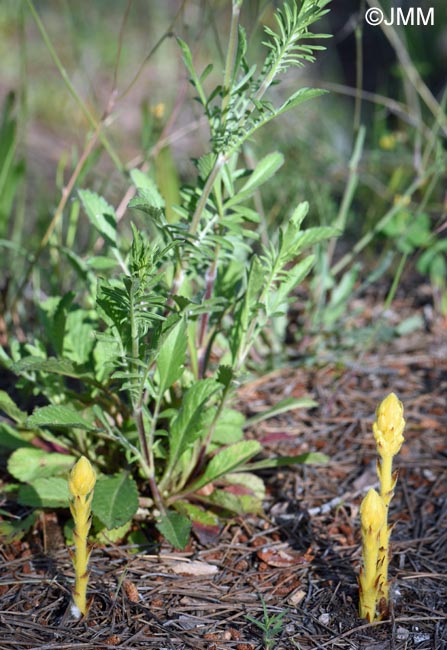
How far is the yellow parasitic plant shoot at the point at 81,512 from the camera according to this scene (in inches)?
46.6

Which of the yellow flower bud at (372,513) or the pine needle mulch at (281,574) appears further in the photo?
the pine needle mulch at (281,574)

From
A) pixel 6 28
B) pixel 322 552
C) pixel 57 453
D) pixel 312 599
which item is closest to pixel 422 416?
pixel 322 552

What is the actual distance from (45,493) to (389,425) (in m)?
0.78

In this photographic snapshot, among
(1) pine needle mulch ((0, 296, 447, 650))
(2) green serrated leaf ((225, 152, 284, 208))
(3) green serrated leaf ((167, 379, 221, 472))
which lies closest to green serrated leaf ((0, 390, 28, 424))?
(1) pine needle mulch ((0, 296, 447, 650))

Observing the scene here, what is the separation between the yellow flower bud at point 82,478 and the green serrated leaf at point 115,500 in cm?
21

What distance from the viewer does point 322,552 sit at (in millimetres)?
1566

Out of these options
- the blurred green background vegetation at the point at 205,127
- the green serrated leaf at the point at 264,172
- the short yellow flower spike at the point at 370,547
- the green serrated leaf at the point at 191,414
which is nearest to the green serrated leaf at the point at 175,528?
the green serrated leaf at the point at 191,414

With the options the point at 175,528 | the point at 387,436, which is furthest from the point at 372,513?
the point at 175,528

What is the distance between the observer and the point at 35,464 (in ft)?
5.30

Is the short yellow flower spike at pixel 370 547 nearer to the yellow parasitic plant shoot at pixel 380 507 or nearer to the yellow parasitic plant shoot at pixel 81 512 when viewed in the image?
the yellow parasitic plant shoot at pixel 380 507

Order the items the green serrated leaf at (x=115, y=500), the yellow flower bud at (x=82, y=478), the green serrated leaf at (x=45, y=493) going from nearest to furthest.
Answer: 1. the yellow flower bud at (x=82, y=478)
2. the green serrated leaf at (x=115, y=500)
3. the green serrated leaf at (x=45, y=493)

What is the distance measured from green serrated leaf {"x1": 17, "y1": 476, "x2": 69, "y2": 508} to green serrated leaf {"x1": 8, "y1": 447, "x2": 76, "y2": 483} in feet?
0.09

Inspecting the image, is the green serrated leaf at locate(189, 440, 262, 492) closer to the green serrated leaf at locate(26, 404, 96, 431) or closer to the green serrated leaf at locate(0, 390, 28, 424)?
the green serrated leaf at locate(26, 404, 96, 431)

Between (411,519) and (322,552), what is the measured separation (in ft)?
0.85
